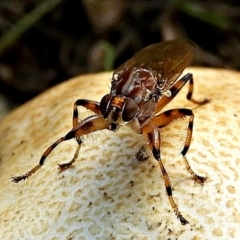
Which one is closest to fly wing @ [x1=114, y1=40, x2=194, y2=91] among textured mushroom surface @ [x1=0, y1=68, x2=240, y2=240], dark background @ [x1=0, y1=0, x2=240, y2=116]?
textured mushroom surface @ [x1=0, y1=68, x2=240, y2=240]

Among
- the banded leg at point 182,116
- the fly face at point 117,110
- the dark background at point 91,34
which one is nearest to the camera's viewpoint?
the fly face at point 117,110

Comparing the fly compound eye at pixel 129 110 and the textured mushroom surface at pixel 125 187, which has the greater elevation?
the fly compound eye at pixel 129 110

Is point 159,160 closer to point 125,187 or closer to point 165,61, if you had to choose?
point 125,187

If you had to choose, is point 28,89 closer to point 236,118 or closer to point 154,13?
point 154,13

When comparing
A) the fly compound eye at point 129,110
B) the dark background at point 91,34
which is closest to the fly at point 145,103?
the fly compound eye at point 129,110

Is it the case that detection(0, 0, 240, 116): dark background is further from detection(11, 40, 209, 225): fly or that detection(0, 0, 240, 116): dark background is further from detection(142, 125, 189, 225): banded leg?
detection(142, 125, 189, 225): banded leg

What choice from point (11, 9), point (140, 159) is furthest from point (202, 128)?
point (11, 9)

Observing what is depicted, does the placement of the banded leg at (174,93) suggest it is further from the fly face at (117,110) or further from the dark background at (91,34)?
the dark background at (91,34)
